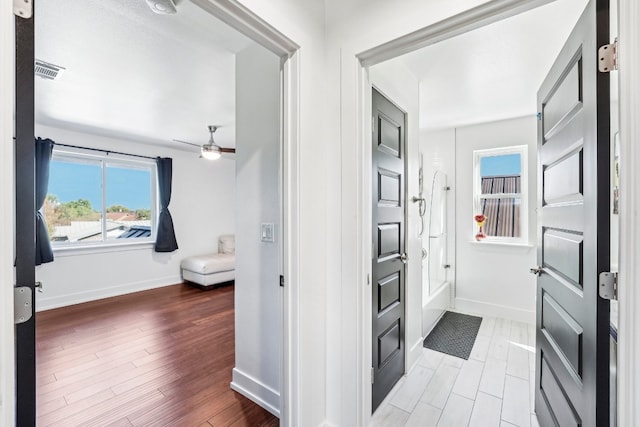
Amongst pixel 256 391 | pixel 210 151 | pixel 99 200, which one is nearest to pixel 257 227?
pixel 256 391

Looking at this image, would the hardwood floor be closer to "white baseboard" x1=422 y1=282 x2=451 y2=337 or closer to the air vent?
"white baseboard" x1=422 y1=282 x2=451 y2=337

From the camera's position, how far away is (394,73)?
2.13 metres

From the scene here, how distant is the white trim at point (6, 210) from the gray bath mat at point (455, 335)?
2880 millimetres

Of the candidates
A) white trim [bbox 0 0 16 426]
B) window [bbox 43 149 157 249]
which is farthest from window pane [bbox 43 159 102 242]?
white trim [bbox 0 0 16 426]

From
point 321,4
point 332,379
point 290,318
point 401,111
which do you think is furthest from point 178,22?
point 332,379

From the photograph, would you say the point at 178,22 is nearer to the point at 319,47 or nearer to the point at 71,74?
the point at 319,47

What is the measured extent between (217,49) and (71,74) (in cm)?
137

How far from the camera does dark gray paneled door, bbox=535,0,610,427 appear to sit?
3.22 feet

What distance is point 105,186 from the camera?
4473mm

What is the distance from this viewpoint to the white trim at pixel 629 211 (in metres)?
0.84

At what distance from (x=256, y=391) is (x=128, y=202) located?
416 cm

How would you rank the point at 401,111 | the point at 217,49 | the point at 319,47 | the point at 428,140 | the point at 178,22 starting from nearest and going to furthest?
1. the point at 319,47
2. the point at 178,22
3. the point at 217,49
4. the point at 401,111
5. the point at 428,140

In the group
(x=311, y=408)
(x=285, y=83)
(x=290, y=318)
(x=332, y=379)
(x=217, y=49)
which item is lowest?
(x=311, y=408)

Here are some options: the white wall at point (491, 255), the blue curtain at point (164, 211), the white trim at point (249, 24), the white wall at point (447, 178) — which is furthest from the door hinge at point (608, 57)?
the blue curtain at point (164, 211)
